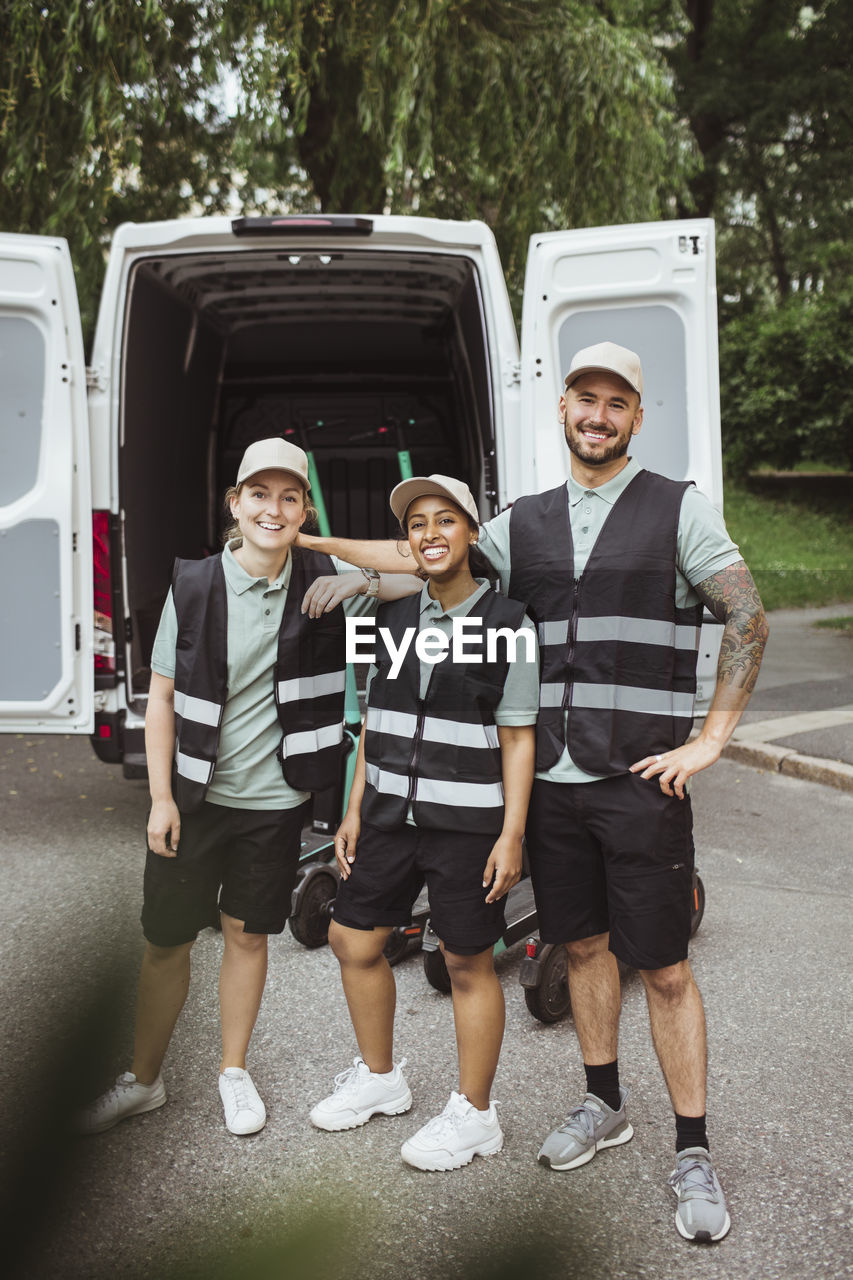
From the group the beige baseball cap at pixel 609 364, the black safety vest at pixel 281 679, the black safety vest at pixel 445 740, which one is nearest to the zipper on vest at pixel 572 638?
the black safety vest at pixel 445 740

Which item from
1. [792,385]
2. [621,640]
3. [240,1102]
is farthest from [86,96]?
[792,385]

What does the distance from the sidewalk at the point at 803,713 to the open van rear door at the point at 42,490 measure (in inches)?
155

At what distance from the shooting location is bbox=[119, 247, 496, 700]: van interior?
15.8ft

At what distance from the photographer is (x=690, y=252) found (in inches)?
154

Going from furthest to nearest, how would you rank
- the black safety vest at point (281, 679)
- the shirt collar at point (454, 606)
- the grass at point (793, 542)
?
the grass at point (793, 542) → the black safety vest at point (281, 679) → the shirt collar at point (454, 606)

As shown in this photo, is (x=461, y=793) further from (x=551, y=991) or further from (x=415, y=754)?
(x=551, y=991)

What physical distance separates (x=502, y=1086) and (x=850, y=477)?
47.8ft

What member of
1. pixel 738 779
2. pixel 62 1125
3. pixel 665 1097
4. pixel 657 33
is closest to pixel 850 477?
pixel 657 33

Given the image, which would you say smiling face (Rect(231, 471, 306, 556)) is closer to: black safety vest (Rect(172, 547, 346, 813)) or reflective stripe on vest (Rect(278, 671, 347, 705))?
black safety vest (Rect(172, 547, 346, 813))

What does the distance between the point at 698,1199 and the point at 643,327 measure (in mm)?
2773

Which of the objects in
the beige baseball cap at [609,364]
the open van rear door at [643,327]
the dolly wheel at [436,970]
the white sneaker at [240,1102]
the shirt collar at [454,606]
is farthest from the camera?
the open van rear door at [643,327]

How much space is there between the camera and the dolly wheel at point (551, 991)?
10.7ft

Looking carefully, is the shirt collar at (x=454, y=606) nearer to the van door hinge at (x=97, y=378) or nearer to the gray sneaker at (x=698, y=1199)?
the gray sneaker at (x=698, y=1199)

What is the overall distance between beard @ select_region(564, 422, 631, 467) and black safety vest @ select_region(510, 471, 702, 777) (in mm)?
75
